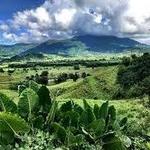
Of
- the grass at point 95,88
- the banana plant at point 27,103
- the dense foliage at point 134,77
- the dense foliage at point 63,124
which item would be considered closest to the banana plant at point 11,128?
the dense foliage at point 63,124

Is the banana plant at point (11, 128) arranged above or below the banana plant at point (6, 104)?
below

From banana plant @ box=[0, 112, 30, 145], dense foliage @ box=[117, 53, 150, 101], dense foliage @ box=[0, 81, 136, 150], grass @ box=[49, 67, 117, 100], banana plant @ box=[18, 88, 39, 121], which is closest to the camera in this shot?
banana plant @ box=[0, 112, 30, 145]

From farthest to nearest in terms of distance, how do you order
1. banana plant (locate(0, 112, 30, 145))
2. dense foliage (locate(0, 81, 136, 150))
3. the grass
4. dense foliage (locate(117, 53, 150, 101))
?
the grass
dense foliage (locate(117, 53, 150, 101))
dense foliage (locate(0, 81, 136, 150))
banana plant (locate(0, 112, 30, 145))

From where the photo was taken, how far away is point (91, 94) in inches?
4478

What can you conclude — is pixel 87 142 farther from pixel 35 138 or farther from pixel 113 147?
pixel 35 138

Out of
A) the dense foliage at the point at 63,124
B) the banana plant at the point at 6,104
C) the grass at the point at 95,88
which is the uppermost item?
the banana plant at the point at 6,104

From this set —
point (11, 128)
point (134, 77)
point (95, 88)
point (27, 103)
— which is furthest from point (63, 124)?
point (95, 88)

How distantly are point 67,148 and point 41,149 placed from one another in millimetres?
619

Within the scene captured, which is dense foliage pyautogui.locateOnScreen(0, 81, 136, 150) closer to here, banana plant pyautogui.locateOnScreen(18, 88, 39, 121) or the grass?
banana plant pyautogui.locateOnScreen(18, 88, 39, 121)

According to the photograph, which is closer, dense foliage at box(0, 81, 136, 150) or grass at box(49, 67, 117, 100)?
dense foliage at box(0, 81, 136, 150)

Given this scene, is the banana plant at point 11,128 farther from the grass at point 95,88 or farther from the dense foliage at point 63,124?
the grass at point 95,88

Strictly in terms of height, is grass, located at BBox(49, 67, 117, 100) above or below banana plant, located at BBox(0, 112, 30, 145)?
below

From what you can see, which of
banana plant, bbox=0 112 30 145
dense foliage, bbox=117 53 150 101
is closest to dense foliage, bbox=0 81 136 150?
banana plant, bbox=0 112 30 145

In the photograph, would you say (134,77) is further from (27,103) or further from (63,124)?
(27,103)
